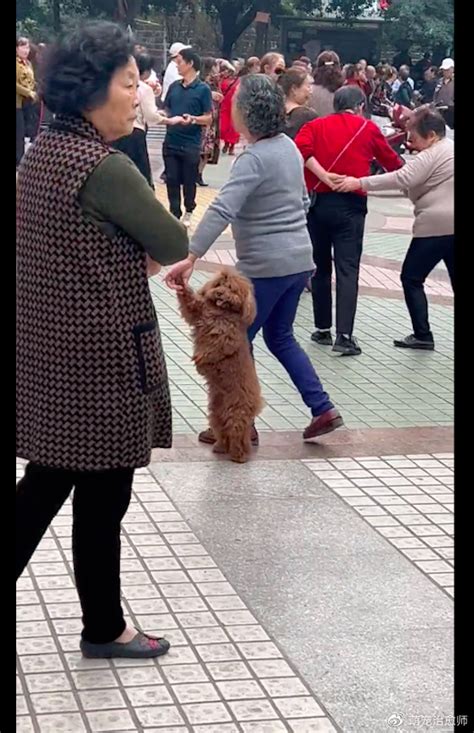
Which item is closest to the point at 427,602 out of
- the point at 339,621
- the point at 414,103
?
the point at 339,621

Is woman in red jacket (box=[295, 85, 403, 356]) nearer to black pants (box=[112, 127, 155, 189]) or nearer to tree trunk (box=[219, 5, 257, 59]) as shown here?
black pants (box=[112, 127, 155, 189])

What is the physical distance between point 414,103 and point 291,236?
105 ft

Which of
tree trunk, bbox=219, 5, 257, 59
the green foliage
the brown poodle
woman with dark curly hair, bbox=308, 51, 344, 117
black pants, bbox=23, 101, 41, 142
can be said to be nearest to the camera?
the brown poodle

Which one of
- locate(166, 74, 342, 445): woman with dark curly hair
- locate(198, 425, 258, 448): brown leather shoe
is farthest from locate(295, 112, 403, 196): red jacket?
locate(198, 425, 258, 448): brown leather shoe

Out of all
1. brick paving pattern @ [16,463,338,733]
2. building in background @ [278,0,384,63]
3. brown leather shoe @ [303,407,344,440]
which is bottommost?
brick paving pattern @ [16,463,338,733]

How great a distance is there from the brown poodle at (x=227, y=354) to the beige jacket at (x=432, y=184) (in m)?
2.83

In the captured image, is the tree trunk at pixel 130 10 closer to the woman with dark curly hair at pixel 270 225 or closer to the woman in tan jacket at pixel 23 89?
the woman in tan jacket at pixel 23 89

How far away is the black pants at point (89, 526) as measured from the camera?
3977 mm

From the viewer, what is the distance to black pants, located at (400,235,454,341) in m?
9.16

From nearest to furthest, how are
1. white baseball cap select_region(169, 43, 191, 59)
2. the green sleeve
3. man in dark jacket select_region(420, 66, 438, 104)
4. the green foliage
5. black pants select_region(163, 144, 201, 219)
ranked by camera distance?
1. the green sleeve
2. black pants select_region(163, 144, 201, 219)
3. white baseball cap select_region(169, 43, 191, 59)
4. man in dark jacket select_region(420, 66, 438, 104)
5. the green foliage

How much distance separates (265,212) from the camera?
256 inches

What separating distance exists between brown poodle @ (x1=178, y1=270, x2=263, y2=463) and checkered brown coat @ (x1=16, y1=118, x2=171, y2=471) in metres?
2.23

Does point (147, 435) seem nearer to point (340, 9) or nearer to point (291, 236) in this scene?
point (291, 236)

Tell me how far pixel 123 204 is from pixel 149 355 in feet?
1.55
